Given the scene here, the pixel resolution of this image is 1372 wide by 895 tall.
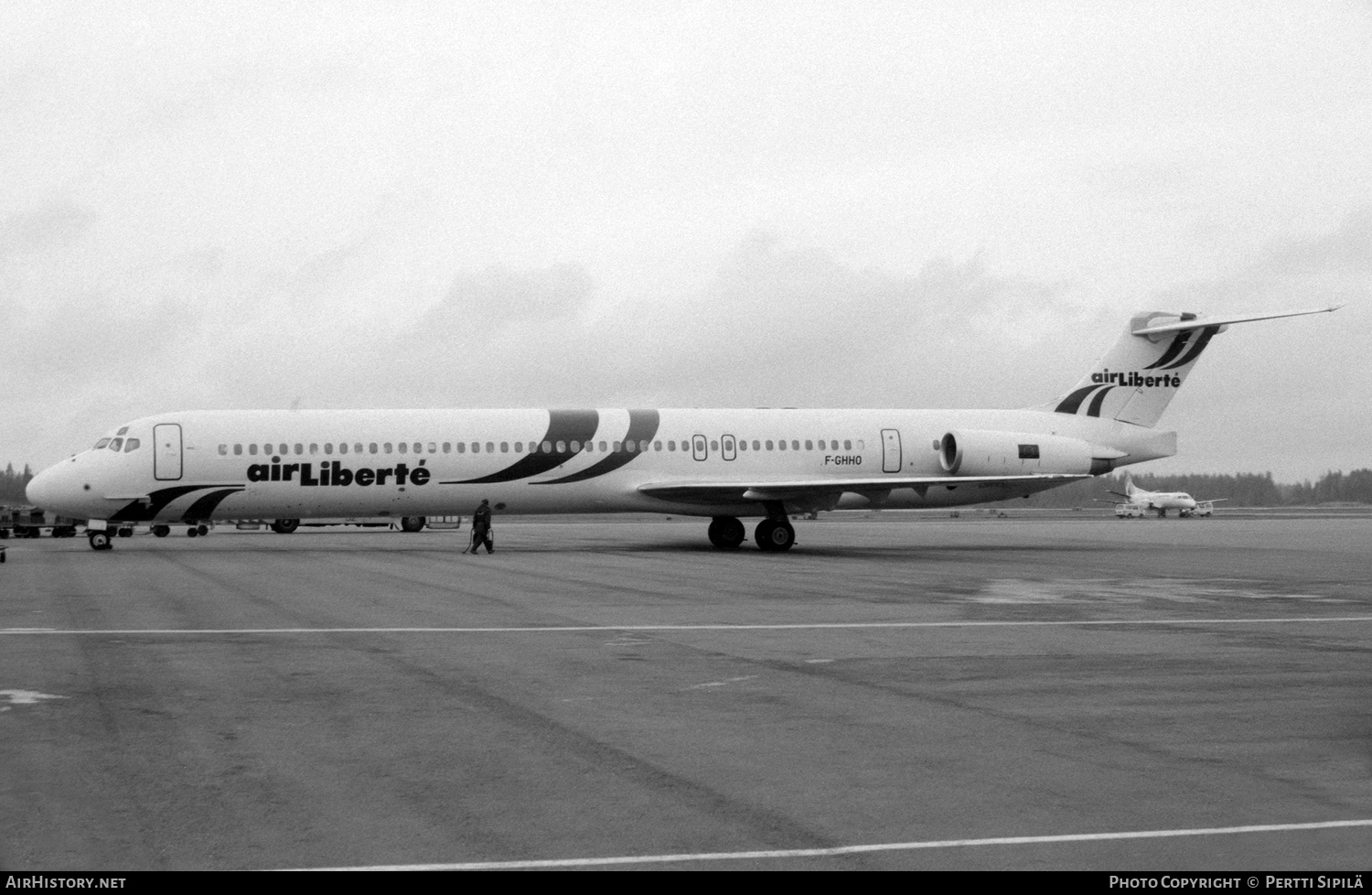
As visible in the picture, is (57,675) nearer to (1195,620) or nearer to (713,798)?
(713,798)

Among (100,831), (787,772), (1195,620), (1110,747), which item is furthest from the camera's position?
(1195,620)

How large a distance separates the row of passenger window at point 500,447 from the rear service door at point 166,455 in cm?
55

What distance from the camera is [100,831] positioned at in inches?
247

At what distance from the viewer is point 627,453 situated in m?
33.6

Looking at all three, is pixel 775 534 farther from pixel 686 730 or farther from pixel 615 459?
pixel 686 730

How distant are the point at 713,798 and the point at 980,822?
4.58 ft

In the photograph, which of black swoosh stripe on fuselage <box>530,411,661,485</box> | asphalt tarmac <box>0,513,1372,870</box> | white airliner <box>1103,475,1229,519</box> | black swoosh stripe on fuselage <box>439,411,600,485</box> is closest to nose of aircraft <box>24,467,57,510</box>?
black swoosh stripe on fuselage <box>439,411,600,485</box>

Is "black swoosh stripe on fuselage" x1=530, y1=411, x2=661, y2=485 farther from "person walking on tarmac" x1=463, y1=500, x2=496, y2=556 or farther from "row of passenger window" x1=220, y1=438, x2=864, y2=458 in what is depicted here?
"person walking on tarmac" x1=463, y1=500, x2=496, y2=556

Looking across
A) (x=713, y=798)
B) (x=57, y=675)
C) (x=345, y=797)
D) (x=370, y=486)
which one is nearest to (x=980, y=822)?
(x=713, y=798)

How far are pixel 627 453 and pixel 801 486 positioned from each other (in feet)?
14.9

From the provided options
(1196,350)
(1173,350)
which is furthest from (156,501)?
(1196,350)

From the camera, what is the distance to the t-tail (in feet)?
122

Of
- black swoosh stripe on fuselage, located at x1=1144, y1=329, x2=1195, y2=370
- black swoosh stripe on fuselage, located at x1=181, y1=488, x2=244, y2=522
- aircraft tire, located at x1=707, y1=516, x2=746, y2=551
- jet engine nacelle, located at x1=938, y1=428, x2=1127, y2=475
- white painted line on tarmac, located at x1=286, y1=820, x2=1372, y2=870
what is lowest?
white painted line on tarmac, located at x1=286, y1=820, x2=1372, y2=870

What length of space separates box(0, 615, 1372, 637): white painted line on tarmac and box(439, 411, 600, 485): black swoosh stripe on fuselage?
17.5 metres
